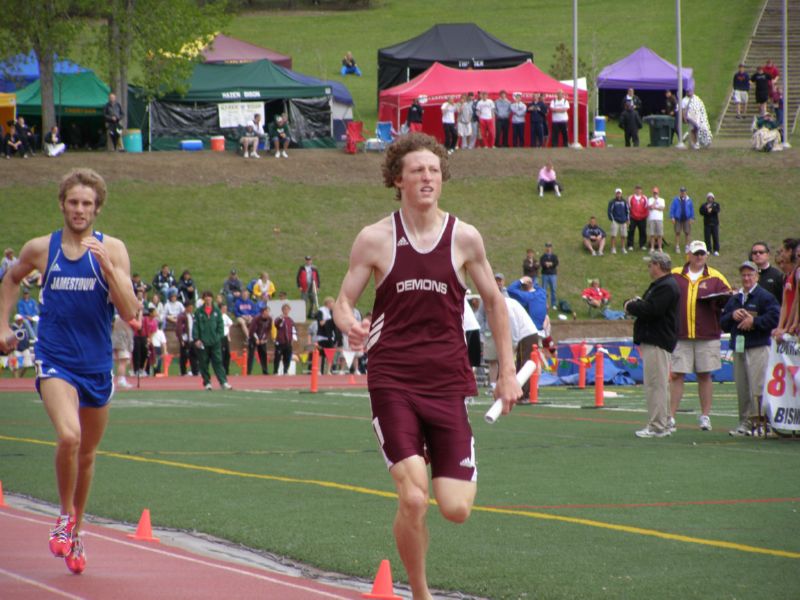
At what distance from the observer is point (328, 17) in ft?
299

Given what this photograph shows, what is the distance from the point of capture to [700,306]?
1644cm

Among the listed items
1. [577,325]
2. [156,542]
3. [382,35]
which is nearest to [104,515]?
[156,542]

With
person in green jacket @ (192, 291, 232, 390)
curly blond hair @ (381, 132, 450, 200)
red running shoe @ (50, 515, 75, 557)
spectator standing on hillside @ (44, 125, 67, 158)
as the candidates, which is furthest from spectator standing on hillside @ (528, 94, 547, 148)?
curly blond hair @ (381, 132, 450, 200)

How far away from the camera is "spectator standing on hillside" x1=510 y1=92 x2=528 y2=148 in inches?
2018

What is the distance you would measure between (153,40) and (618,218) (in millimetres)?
19021

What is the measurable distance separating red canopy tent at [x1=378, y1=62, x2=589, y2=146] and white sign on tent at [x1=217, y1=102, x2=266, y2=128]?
16.2ft

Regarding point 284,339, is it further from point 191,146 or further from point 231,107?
point 231,107

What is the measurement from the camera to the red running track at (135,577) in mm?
7328

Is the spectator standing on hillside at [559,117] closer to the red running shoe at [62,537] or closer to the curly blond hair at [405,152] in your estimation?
the red running shoe at [62,537]

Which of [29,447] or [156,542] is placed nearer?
[156,542]

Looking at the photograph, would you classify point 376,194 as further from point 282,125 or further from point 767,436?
point 767,436

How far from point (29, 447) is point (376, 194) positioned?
33964 millimetres

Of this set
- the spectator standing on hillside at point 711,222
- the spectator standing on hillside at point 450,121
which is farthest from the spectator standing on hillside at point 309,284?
the spectator standing on hillside at point 450,121

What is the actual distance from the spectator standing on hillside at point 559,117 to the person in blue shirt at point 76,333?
4481 centimetres
